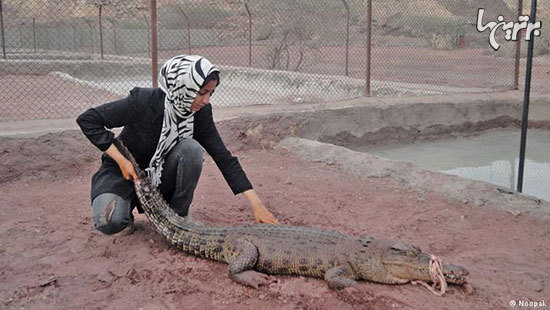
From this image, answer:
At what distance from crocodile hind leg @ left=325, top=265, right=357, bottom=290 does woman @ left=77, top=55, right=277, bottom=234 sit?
0.75 metres

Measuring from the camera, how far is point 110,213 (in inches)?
133

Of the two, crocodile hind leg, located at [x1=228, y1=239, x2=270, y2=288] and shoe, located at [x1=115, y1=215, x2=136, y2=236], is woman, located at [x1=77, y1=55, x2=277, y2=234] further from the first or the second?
crocodile hind leg, located at [x1=228, y1=239, x2=270, y2=288]

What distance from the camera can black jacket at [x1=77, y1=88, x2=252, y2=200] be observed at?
328cm

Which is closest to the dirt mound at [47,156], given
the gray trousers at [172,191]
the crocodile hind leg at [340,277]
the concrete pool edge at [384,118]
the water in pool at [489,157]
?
the concrete pool edge at [384,118]

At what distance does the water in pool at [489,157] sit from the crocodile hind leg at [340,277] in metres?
3.42

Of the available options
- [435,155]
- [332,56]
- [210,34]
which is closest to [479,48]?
[332,56]

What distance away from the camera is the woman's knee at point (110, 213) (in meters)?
3.38

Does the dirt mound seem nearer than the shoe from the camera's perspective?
No

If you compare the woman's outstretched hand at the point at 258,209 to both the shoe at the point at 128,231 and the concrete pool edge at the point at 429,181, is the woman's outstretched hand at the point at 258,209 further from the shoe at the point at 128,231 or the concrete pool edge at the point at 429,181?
the concrete pool edge at the point at 429,181

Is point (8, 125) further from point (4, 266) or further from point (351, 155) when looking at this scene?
point (351, 155)

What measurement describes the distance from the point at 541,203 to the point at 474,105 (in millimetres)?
4652

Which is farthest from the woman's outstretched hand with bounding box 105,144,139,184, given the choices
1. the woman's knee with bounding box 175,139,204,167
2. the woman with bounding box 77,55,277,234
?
the woman's knee with bounding box 175,139,204,167

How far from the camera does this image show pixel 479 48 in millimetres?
24391

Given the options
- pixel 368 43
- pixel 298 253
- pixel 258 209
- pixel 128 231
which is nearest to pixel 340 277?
pixel 298 253
